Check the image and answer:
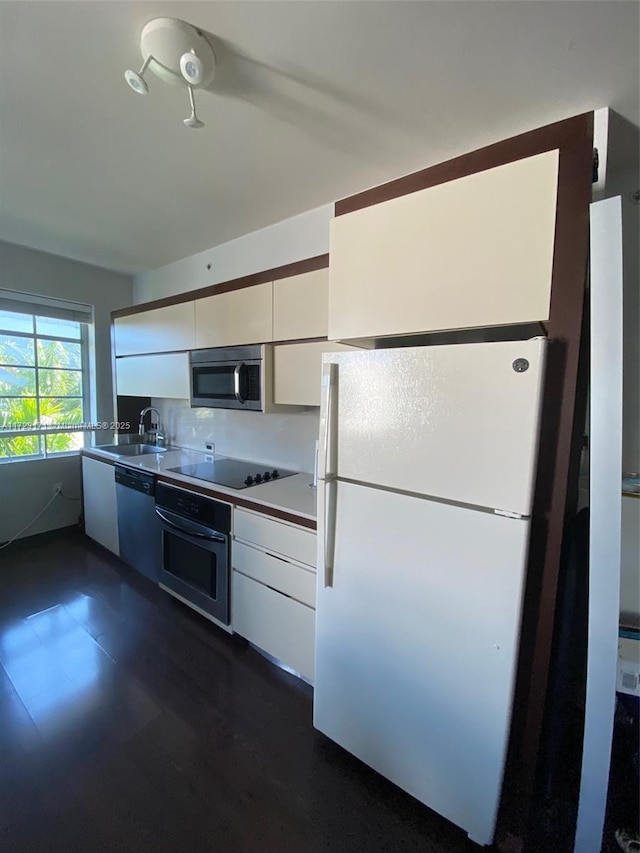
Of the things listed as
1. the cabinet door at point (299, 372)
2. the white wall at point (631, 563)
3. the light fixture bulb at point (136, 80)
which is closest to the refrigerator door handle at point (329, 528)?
the cabinet door at point (299, 372)

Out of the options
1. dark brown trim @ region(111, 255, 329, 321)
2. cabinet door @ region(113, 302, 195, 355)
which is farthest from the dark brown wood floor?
dark brown trim @ region(111, 255, 329, 321)

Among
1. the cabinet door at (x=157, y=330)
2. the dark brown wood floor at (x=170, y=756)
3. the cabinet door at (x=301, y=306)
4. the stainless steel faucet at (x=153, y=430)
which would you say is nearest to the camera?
the dark brown wood floor at (x=170, y=756)

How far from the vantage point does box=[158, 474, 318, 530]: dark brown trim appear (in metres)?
1.66

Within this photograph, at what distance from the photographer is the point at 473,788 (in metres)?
1.12

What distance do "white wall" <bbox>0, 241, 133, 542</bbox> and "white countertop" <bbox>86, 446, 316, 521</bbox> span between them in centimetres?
82

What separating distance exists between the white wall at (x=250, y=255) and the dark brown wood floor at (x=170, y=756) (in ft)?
8.19

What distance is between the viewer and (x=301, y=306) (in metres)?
1.96

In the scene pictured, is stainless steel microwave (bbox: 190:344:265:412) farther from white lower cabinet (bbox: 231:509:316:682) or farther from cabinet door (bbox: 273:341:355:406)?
white lower cabinet (bbox: 231:509:316:682)

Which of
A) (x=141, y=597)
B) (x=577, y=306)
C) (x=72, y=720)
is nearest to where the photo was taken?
(x=577, y=306)

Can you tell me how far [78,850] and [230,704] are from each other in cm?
65

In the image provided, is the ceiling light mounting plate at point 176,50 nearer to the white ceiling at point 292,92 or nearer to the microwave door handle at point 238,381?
the white ceiling at point 292,92

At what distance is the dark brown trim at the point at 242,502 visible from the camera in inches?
65.3

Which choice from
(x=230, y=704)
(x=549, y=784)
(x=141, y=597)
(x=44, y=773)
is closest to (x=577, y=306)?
(x=549, y=784)

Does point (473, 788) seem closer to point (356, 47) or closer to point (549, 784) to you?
point (549, 784)
